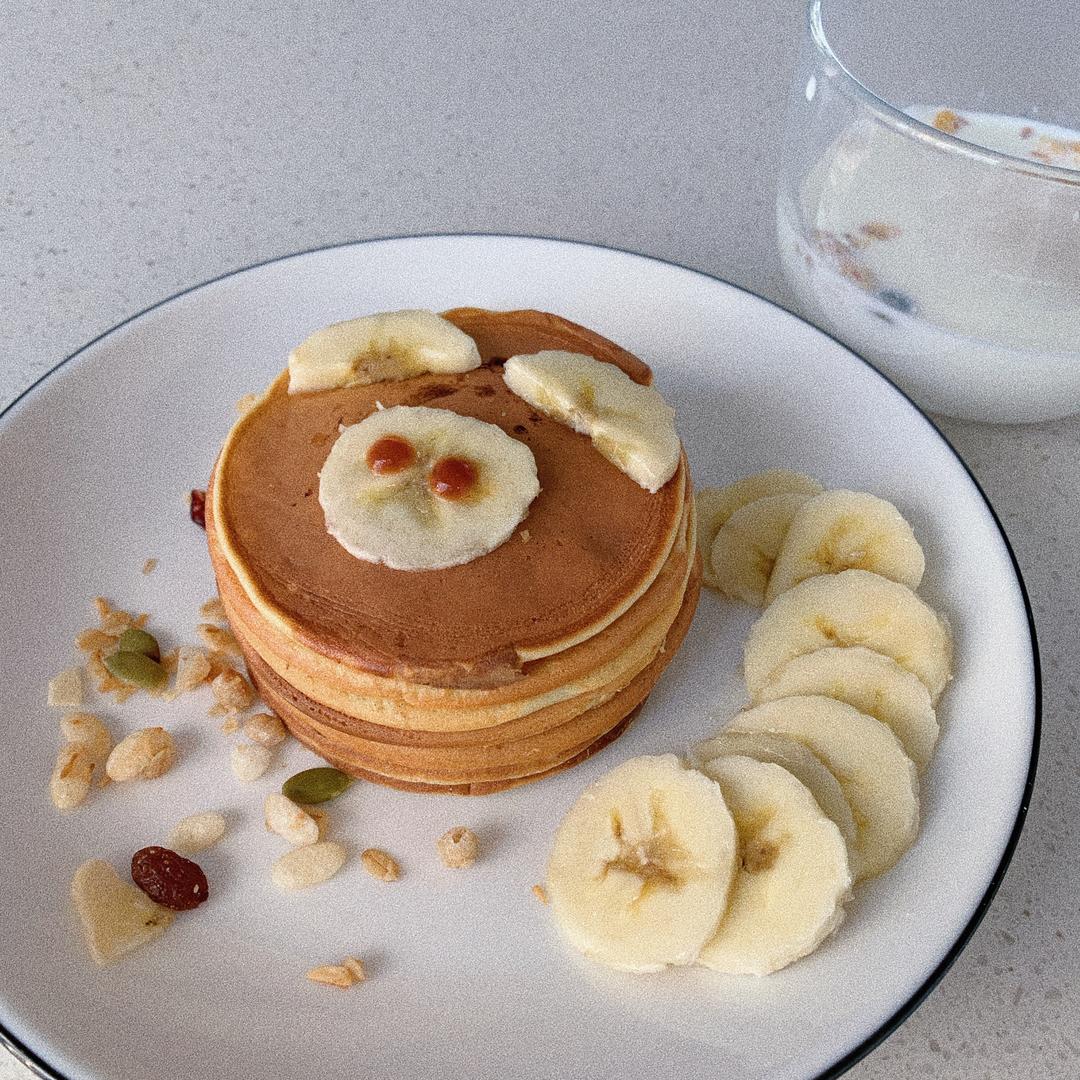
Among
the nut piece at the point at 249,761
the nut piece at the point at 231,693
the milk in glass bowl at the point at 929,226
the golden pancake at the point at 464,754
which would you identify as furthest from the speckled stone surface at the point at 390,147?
the nut piece at the point at 249,761

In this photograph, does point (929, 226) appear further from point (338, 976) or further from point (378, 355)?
point (338, 976)

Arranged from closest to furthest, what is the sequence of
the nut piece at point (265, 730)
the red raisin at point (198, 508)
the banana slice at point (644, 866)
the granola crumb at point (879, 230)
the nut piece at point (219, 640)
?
the banana slice at point (644, 866) → the nut piece at point (265, 730) → the nut piece at point (219, 640) → the red raisin at point (198, 508) → the granola crumb at point (879, 230)

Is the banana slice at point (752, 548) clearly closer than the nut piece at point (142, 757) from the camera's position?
No

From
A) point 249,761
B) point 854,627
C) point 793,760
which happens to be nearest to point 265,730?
point 249,761

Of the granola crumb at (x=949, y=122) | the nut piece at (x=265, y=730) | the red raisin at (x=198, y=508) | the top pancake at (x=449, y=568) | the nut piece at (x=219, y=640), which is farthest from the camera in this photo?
the granola crumb at (x=949, y=122)

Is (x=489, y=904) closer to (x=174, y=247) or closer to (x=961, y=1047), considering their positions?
(x=961, y=1047)

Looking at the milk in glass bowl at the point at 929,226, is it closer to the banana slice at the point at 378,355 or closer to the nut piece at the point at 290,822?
the banana slice at the point at 378,355
